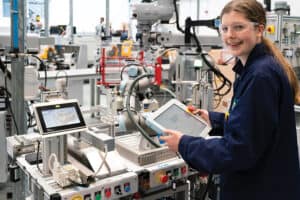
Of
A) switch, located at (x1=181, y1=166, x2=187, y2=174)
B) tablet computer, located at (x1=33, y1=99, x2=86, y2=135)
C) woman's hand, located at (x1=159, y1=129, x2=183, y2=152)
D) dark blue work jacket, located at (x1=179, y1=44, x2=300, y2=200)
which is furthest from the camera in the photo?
switch, located at (x1=181, y1=166, x2=187, y2=174)

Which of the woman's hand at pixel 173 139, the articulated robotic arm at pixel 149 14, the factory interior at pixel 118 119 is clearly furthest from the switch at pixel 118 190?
the articulated robotic arm at pixel 149 14

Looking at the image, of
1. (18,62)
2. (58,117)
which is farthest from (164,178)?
(18,62)

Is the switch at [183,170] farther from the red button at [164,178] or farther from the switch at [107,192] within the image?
the switch at [107,192]

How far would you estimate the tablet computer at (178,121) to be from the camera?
63.0 inches

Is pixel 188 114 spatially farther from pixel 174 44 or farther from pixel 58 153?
pixel 174 44

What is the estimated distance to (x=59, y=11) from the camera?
8789 mm

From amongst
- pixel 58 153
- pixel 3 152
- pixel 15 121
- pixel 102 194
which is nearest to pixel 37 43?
pixel 15 121

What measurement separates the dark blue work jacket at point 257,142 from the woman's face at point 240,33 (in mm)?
32

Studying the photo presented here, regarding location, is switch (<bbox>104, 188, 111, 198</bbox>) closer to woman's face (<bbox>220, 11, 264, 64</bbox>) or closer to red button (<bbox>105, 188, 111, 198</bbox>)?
red button (<bbox>105, 188, 111, 198</bbox>)

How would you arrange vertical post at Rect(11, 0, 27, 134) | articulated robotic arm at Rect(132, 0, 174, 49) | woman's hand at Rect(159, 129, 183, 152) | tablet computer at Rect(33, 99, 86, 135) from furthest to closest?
articulated robotic arm at Rect(132, 0, 174, 49) → vertical post at Rect(11, 0, 27, 134) → tablet computer at Rect(33, 99, 86, 135) → woman's hand at Rect(159, 129, 183, 152)

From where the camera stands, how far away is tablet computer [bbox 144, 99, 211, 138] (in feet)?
5.25

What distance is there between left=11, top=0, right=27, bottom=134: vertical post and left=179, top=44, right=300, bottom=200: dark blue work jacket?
1315 mm

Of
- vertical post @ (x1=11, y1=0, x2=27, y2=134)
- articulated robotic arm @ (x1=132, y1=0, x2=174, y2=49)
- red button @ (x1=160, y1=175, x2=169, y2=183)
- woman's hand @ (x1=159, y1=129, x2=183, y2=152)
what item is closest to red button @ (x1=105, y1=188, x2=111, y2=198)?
red button @ (x1=160, y1=175, x2=169, y2=183)

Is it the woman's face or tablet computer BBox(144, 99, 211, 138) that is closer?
the woman's face
